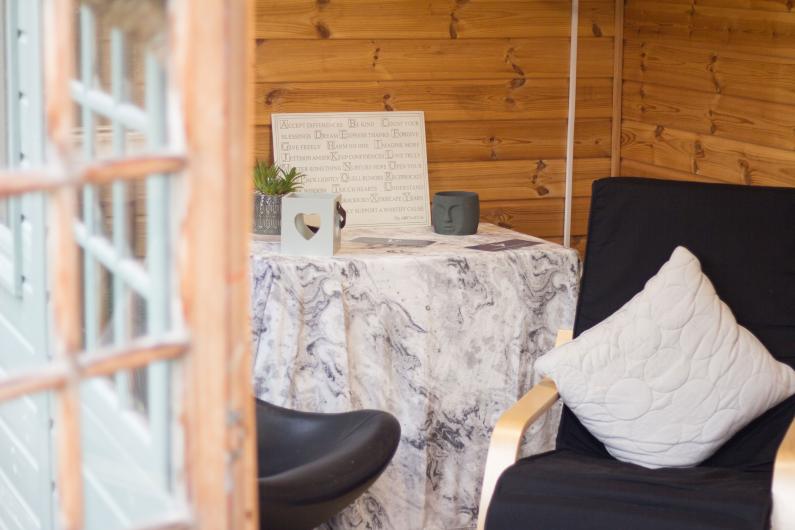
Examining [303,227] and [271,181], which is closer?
[303,227]

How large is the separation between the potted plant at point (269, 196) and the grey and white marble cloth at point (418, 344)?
0.05 metres

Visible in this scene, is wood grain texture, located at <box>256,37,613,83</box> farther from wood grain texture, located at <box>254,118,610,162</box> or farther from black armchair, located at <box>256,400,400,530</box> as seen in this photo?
black armchair, located at <box>256,400,400,530</box>

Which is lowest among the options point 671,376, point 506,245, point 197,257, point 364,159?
point 671,376

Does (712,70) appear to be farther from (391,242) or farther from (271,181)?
(271,181)

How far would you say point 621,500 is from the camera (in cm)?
222

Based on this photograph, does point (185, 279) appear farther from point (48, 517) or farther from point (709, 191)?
point (709, 191)

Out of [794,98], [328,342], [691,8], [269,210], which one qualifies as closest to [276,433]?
[328,342]

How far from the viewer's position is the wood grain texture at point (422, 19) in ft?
11.0

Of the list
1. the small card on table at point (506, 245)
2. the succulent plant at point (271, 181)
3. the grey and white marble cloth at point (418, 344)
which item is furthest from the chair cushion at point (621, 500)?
the succulent plant at point (271, 181)

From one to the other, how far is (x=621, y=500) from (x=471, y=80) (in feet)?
5.60

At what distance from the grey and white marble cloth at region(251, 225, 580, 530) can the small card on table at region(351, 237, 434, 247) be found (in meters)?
0.04

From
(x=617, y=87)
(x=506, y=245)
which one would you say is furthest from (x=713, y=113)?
(x=506, y=245)

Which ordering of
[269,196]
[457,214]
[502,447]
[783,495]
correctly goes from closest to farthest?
[783,495] → [502,447] → [269,196] → [457,214]

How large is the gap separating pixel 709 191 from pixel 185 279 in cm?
185
